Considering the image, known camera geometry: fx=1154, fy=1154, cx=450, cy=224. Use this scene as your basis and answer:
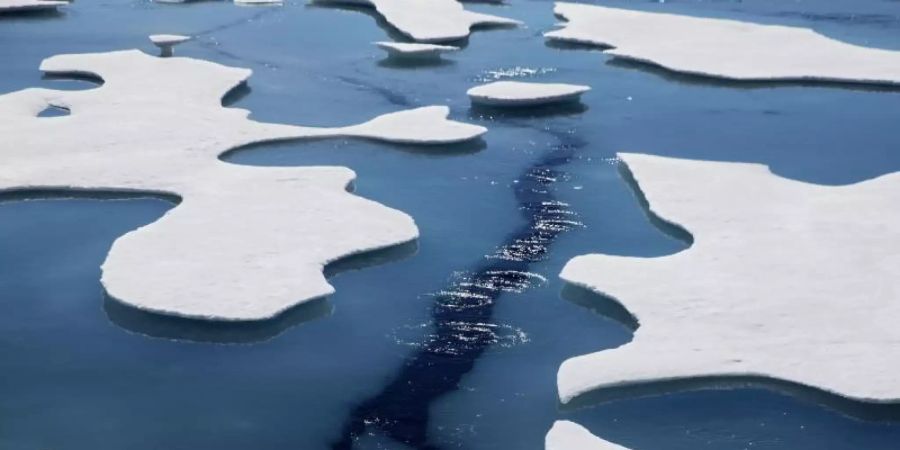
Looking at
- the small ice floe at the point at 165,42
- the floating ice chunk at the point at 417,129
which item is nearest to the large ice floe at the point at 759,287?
the floating ice chunk at the point at 417,129

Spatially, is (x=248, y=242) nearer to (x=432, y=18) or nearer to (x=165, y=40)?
(x=165, y=40)

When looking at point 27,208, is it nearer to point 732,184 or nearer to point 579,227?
point 579,227

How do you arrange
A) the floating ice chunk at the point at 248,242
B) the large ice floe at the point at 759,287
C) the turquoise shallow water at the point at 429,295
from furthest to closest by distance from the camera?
the floating ice chunk at the point at 248,242 < the large ice floe at the point at 759,287 < the turquoise shallow water at the point at 429,295

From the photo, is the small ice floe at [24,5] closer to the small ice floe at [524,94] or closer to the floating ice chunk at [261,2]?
the floating ice chunk at [261,2]

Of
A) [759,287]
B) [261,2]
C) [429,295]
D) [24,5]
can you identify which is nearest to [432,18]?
[261,2]

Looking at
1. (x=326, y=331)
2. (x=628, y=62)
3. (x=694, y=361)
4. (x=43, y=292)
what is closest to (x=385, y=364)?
(x=326, y=331)

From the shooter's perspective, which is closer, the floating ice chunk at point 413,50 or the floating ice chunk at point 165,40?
the floating ice chunk at point 413,50
